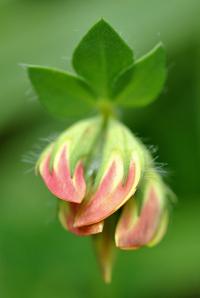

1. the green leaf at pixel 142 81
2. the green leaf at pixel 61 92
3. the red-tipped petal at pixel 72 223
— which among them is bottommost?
the red-tipped petal at pixel 72 223

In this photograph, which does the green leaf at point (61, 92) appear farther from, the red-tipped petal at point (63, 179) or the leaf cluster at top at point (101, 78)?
the red-tipped petal at point (63, 179)

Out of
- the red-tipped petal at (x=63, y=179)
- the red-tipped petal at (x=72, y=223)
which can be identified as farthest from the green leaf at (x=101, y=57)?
the red-tipped petal at (x=72, y=223)

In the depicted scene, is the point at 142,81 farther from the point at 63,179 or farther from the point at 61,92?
the point at 63,179

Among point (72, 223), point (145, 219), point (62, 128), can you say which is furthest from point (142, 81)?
point (62, 128)

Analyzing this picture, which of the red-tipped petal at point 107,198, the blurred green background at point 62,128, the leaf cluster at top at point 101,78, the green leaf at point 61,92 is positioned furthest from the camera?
the blurred green background at point 62,128

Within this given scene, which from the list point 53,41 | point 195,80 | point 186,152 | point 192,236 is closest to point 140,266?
point 192,236

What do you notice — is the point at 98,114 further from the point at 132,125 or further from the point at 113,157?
the point at 132,125
